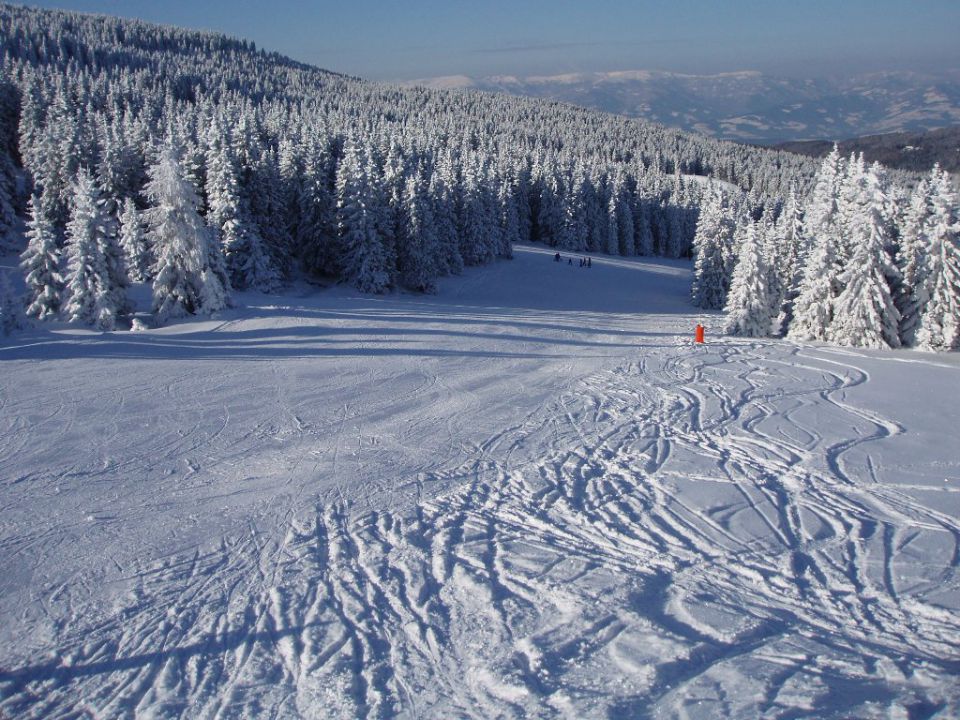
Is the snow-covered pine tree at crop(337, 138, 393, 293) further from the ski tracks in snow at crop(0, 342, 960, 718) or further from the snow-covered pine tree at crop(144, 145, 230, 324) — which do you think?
the ski tracks in snow at crop(0, 342, 960, 718)

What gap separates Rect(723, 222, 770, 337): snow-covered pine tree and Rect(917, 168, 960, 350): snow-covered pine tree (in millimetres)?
7673

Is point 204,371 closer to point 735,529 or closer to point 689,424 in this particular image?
point 689,424

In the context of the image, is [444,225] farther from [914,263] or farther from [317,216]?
[914,263]

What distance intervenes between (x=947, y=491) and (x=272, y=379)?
15489 millimetres

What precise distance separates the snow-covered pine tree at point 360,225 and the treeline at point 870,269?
71.6 feet

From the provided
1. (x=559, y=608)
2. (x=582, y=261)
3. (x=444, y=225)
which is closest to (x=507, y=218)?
(x=582, y=261)

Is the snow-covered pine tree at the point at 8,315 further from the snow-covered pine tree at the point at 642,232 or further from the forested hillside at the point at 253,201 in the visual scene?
the snow-covered pine tree at the point at 642,232

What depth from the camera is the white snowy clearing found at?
5.82m

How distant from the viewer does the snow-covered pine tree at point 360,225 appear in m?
38.6

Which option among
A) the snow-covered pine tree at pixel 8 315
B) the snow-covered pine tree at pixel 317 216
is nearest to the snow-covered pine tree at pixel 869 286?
the snow-covered pine tree at pixel 317 216

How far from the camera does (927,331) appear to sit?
78.4 feet

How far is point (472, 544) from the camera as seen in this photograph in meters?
8.41

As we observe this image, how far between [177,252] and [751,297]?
27522mm

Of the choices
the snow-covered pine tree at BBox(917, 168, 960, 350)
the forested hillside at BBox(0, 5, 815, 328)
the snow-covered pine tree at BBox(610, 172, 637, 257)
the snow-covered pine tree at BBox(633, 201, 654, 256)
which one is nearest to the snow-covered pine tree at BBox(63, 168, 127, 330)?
the forested hillside at BBox(0, 5, 815, 328)
